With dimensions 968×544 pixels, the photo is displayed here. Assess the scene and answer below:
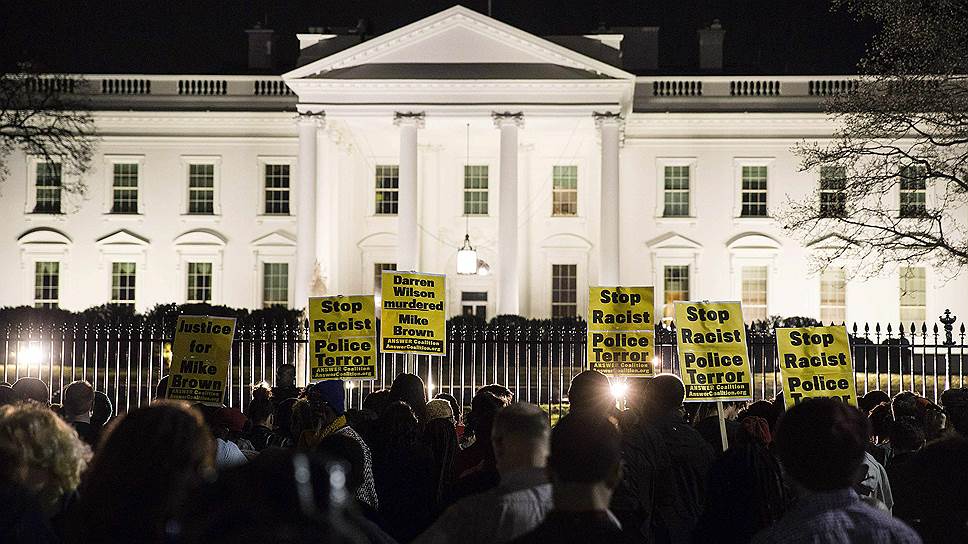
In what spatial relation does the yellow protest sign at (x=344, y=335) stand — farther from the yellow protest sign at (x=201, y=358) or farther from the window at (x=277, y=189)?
the window at (x=277, y=189)

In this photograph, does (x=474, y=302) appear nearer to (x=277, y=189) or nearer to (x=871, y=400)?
(x=277, y=189)

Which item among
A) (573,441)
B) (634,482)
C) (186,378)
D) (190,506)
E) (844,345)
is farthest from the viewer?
(186,378)

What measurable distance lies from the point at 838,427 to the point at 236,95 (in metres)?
38.2

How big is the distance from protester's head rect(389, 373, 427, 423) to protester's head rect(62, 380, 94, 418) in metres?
2.22

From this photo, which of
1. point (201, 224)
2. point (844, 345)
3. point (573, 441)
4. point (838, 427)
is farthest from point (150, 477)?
point (201, 224)

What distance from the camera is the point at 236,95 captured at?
40594mm

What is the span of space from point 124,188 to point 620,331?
30712 millimetres

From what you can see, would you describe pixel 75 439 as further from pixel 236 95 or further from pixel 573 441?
pixel 236 95

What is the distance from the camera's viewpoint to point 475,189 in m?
40.4

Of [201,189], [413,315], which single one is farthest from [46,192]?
[413,315]

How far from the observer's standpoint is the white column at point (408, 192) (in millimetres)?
34938

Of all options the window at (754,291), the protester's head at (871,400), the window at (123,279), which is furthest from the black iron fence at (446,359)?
the window at (123,279)

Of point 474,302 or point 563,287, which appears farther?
point 474,302

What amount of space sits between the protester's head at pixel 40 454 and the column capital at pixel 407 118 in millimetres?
31099
